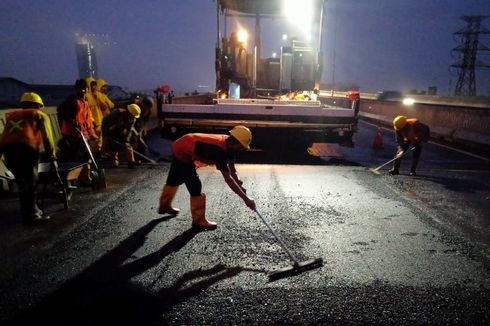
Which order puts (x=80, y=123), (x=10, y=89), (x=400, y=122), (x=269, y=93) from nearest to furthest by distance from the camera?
1. (x=80, y=123)
2. (x=400, y=122)
3. (x=269, y=93)
4. (x=10, y=89)

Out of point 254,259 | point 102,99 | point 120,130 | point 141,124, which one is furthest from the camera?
point 102,99

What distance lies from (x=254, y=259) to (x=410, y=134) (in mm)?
5033

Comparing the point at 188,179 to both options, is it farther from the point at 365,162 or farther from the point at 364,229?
the point at 365,162

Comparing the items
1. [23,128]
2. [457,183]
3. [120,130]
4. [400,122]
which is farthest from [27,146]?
[457,183]

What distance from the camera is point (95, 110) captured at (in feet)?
25.8

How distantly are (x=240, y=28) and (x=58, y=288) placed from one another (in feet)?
28.7

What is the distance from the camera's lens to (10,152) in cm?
407

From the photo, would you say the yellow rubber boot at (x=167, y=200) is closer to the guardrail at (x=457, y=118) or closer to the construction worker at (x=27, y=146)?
the construction worker at (x=27, y=146)

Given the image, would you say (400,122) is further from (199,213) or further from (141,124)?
(141,124)

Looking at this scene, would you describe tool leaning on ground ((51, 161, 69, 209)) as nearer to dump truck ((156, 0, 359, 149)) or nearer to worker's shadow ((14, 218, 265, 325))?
worker's shadow ((14, 218, 265, 325))

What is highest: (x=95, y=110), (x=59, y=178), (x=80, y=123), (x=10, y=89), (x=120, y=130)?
(x=10, y=89)

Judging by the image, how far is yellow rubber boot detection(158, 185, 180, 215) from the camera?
4523 mm

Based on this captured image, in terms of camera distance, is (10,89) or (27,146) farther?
(10,89)

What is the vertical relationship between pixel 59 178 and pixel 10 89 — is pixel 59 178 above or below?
below
